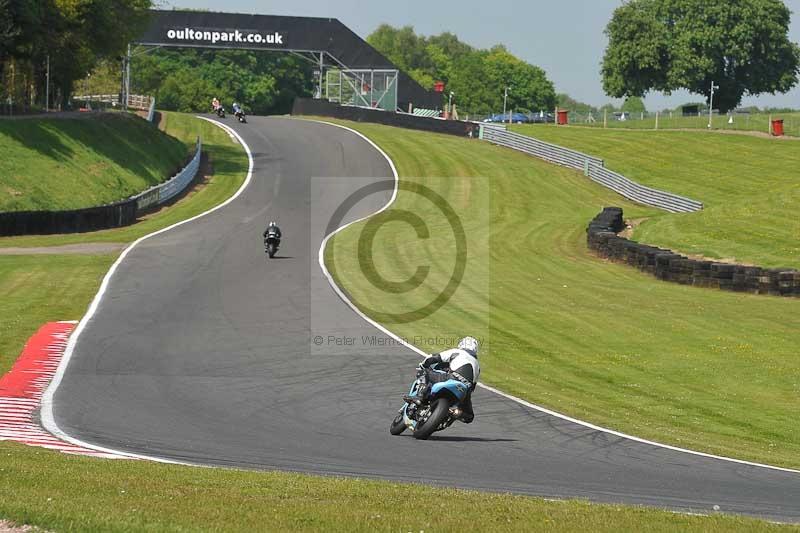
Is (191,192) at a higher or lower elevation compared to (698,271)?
higher

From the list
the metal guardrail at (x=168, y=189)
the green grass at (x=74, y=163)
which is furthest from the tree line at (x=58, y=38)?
the metal guardrail at (x=168, y=189)

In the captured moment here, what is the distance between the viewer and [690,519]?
9844 millimetres

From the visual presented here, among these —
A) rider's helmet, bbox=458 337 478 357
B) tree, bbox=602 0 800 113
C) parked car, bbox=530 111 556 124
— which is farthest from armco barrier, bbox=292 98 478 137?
rider's helmet, bbox=458 337 478 357

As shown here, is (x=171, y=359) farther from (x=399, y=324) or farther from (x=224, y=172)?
(x=224, y=172)

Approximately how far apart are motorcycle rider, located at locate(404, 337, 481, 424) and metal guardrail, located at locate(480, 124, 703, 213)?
32.8 meters

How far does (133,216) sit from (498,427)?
96.2 ft

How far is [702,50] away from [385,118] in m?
57.0

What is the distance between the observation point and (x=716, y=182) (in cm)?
5506

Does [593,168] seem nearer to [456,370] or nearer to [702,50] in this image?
[456,370]

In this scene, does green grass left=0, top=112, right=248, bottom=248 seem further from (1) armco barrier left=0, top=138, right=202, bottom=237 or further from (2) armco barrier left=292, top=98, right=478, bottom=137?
(2) armco barrier left=292, top=98, right=478, bottom=137

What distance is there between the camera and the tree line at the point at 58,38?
48.2 metres

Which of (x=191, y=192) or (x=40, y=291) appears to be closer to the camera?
(x=40, y=291)

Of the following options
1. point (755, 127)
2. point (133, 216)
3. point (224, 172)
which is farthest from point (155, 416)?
point (755, 127)

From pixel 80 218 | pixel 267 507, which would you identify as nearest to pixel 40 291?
pixel 80 218
